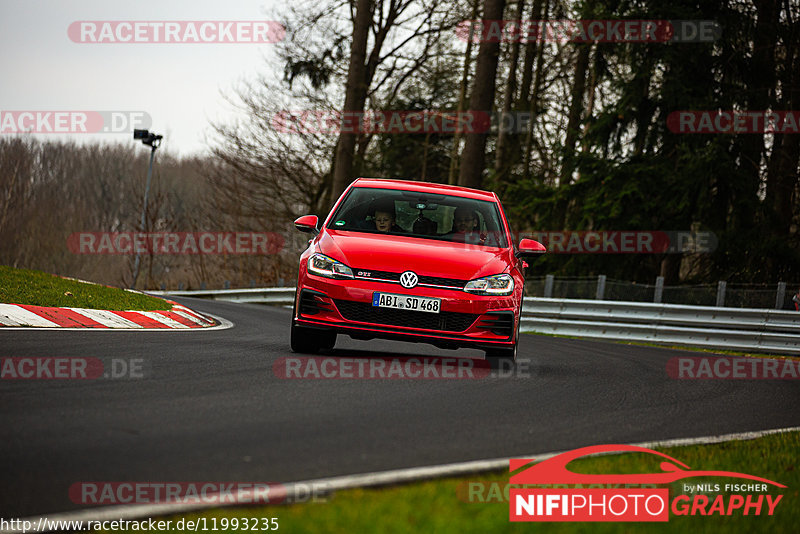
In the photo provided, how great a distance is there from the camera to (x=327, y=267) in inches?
329

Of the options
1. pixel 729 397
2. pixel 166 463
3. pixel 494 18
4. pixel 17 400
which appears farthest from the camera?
pixel 494 18

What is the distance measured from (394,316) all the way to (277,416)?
2983 millimetres

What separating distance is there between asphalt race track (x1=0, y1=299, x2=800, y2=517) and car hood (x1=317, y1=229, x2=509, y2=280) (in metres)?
1.10

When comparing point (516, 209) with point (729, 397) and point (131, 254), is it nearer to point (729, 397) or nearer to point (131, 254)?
point (729, 397)

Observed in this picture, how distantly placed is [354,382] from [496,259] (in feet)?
7.80

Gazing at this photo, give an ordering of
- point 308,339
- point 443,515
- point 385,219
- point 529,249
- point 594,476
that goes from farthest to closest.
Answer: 1. point 385,219
2. point 529,249
3. point 308,339
4. point 594,476
5. point 443,515

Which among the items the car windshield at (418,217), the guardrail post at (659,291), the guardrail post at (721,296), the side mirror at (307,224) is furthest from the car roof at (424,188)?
the guardrail post at (659,291)

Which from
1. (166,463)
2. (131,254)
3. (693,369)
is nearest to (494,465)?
(166,463)

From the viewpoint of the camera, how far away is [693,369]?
1140 centimetres

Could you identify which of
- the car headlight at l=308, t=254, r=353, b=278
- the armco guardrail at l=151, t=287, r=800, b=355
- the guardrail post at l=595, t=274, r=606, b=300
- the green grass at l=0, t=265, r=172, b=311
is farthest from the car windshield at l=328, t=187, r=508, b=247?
the guardrail post at l=595, t=274, r=606, b=300

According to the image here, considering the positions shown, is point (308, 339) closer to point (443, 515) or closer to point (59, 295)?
point (59, 295)

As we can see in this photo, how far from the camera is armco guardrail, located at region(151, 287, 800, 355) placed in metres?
16.2

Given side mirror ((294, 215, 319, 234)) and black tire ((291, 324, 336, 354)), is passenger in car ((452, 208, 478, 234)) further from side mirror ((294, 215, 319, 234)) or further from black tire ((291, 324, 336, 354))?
black tire ((291, 324, 336, 354))

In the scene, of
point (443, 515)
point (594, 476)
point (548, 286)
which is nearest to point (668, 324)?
point (548, 286)
